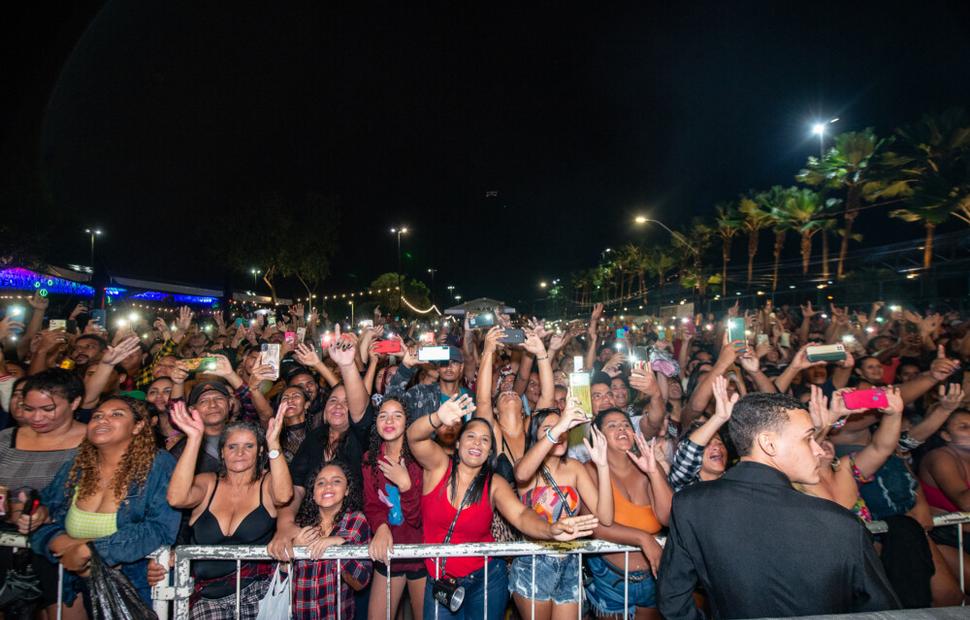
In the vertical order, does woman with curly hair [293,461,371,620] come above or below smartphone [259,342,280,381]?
below

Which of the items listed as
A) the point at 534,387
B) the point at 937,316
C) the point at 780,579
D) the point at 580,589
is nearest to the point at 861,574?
the point at 780,579

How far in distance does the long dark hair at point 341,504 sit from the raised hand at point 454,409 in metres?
1.10

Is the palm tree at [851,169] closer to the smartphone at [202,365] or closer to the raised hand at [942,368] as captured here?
the raised hand at [942,368]

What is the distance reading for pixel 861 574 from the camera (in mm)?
2174

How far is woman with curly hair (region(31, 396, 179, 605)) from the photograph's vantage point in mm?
3086

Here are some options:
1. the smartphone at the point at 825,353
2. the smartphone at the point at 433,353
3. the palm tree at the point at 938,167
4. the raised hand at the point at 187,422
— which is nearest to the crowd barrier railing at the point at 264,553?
the raised hand at the point at 187,422

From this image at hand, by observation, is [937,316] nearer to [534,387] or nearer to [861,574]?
[534,387]

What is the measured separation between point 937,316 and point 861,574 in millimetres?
8717

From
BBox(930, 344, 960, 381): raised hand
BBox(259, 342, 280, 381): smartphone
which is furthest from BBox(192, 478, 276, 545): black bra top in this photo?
BBox(930, 344, 960, 381): raised hand

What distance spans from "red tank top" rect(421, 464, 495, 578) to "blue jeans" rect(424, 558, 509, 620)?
6cm

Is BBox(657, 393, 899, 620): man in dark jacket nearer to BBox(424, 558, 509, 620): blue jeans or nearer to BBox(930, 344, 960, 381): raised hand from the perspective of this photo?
BBox(424, 558, 509, 620): blue jeans

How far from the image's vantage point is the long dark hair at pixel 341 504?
3.68 m

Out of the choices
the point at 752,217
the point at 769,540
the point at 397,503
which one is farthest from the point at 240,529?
the point at 752,217

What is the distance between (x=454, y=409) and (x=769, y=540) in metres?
1.80
